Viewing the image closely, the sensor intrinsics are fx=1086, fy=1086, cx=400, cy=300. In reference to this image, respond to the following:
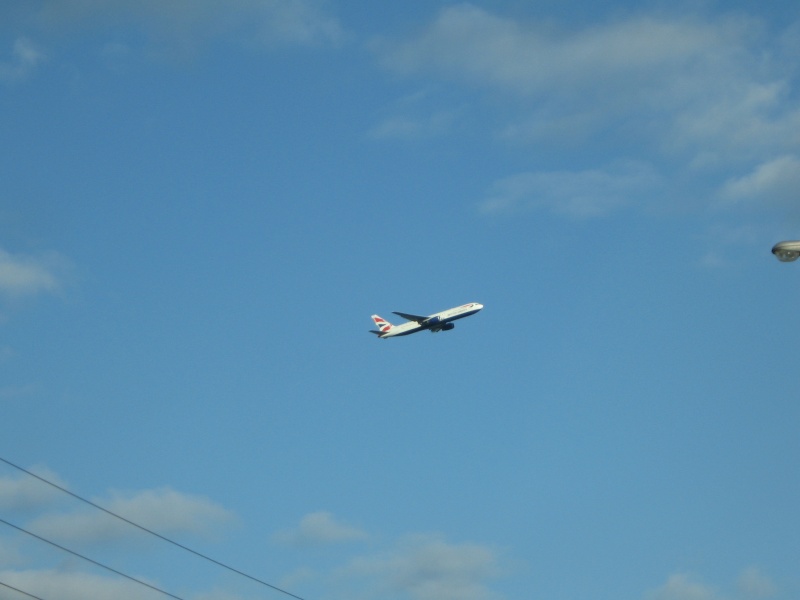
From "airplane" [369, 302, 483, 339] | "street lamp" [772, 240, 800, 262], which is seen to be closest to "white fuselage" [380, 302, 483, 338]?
"airplane" [369, 302, 483, 339]

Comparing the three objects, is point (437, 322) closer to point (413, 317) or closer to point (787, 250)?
point (413, 317)

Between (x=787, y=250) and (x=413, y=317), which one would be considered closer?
(x=787, y=250)

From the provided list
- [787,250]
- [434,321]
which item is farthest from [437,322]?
[787,250]

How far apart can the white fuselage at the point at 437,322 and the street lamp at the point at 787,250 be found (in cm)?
16198

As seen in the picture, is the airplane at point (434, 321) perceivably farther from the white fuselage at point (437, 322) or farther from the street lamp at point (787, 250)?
the street lamp at point (787, 250)

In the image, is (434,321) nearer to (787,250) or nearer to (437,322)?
(437,322)

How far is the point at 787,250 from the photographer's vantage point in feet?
102

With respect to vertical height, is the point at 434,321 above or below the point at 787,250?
above

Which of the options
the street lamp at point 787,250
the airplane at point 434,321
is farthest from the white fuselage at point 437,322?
the street lamp at point 787,250

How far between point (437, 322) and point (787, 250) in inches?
6393

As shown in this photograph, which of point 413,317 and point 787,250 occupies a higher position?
point 413,317

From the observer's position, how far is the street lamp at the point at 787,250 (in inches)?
1223

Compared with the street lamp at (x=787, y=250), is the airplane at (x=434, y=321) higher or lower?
higher

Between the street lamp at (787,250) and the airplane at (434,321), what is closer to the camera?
the street lamp at (787,250)
